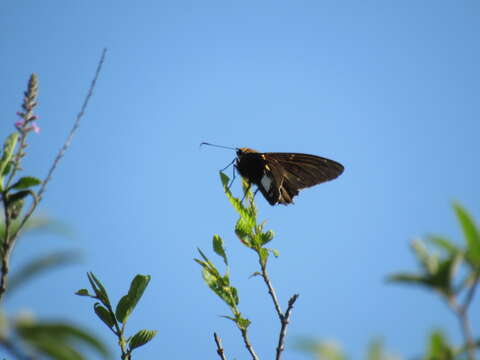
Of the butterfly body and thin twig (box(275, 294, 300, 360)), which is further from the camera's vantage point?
the butterfly body

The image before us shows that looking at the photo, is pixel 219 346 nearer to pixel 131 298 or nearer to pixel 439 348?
pixel 131 298

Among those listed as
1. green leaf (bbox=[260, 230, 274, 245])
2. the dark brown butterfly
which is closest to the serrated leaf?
green leaf (bbox=[260, 230, 274, 245])

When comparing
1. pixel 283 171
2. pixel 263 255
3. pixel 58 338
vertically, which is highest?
pixel 283 171

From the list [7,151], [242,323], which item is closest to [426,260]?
[242,323]

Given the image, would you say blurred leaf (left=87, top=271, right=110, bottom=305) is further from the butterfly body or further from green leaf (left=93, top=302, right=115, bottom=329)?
the butterfly body

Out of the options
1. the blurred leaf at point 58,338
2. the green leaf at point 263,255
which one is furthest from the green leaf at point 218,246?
the blurred leaf at point 58,338

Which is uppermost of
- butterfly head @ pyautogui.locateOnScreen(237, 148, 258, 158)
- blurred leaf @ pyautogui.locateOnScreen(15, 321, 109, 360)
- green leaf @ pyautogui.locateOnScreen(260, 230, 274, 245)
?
butterfly head @ pyautogui.locateOnScreen(237, 148, 258, 158)

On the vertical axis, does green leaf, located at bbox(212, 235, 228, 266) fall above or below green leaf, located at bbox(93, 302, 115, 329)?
above
